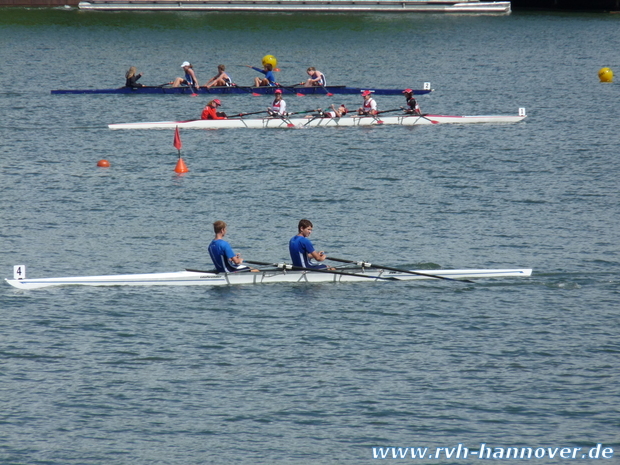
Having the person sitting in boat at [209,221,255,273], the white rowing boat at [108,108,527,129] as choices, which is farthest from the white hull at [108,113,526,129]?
the person sitting in boat at [209,221,255,273]

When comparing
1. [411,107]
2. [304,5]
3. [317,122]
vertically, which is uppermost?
[304,5]

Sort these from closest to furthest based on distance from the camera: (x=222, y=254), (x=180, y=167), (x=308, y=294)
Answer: (x=222, y=254) → (x=308, y=294) → (x=180, y=167)

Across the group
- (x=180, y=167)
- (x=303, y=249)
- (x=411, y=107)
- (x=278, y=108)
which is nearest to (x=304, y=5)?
(x=411, y=107)

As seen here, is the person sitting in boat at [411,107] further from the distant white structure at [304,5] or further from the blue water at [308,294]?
the distant white structure at [304,5]

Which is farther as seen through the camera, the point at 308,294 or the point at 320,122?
the point at 320,122

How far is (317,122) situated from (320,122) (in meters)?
0.13

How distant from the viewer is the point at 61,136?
36.1 metres

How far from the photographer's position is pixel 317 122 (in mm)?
38406

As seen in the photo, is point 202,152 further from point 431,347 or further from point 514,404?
point 514,404

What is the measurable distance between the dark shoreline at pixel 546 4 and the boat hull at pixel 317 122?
5293 centimetres

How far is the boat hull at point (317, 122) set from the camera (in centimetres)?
3753

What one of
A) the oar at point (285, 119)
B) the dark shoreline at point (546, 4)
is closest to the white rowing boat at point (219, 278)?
the oar at point (285, 119)

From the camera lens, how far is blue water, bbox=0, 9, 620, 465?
46.3ft

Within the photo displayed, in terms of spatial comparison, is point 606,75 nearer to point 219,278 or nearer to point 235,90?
point 235,90
